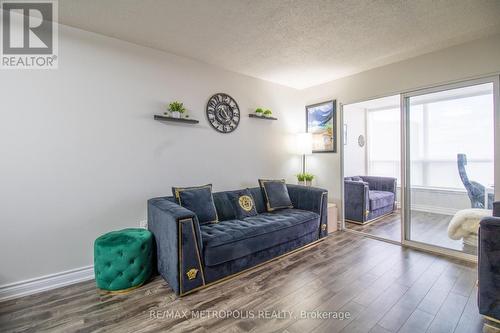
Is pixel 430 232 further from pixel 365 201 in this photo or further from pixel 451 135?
pixel 451 135

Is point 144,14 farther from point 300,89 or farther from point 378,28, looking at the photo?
point 300,89

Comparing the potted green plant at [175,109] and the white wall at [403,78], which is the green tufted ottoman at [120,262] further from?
the white wall at [403,78]

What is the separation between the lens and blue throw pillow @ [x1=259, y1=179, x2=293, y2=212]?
3346 mm

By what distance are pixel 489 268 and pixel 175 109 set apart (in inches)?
128

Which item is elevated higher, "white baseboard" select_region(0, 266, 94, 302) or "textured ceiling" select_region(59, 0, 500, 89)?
"textured ceiling" select_region(59, 0, 500, 89)

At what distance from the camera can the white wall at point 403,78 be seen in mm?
2541

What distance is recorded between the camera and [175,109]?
281 centimetres

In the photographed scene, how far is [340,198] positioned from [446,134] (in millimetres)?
1724

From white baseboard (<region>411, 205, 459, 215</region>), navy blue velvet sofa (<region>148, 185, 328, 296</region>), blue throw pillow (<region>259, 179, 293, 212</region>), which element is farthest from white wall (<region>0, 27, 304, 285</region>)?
white baseboard (<region>411, 205, 459, 215</region>)

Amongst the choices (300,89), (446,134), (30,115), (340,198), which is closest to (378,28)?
(446,134)

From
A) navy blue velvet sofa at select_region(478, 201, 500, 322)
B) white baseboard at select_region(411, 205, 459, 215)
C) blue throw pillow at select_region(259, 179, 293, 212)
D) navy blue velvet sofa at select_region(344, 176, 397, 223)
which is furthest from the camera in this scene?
navy blue velvet sofa at select_region(344, 176, 397, 223)

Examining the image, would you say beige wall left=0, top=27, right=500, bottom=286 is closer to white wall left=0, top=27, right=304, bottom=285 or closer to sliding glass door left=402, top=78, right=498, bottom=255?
white wall left=0, top=27, right=304, bottom=285

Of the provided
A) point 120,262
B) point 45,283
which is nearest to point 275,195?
point 120,262

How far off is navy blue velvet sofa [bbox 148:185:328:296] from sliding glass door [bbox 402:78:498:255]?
1330mm
